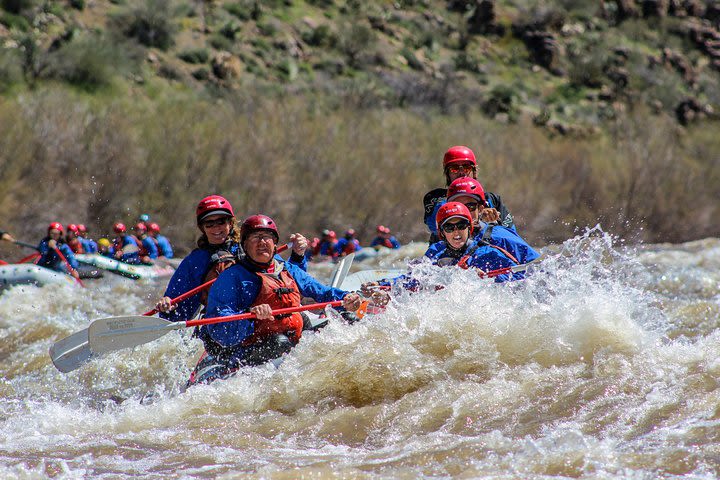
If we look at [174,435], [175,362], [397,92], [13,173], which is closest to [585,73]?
[397,92]

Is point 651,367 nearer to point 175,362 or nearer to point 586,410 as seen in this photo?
point 586,410

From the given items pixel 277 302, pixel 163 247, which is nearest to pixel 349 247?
pixel 163 247

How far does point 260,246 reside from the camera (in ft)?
19.6

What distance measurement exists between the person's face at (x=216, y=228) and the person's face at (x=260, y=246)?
0.89 meters

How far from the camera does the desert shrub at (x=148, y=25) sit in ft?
102

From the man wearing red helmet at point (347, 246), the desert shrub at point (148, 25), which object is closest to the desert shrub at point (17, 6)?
the desert shrub at point (148, 25)

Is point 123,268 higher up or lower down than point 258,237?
A: higher up

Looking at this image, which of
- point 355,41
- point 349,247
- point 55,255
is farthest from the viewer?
point 355,41

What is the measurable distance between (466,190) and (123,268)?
9.59 metres

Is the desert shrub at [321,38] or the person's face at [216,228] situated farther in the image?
the desert shrub at [321,38]

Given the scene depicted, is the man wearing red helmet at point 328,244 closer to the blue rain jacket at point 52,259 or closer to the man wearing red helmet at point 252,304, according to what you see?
the blue rain jacket at point 52,259

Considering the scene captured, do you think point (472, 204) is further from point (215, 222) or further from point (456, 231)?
point (215, 222)

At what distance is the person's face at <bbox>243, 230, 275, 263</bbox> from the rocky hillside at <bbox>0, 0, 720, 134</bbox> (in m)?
18.9

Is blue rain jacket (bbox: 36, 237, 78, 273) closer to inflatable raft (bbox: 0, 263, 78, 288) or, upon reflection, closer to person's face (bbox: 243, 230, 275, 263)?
inflatable raft (bbox: 0, 263, 78, 288)
